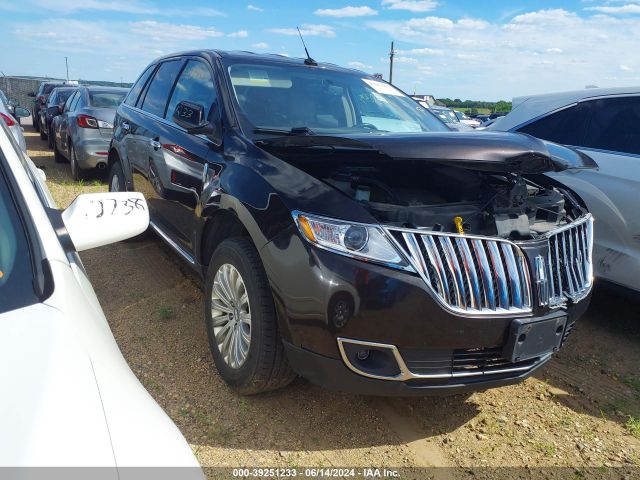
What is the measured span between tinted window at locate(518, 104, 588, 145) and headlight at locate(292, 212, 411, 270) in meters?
2.99

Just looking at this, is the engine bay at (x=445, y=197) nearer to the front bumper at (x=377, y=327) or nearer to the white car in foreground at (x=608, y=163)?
the front bumper at (x=377, y=327)

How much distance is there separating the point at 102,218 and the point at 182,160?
1.86 meters

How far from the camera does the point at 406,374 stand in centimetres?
228

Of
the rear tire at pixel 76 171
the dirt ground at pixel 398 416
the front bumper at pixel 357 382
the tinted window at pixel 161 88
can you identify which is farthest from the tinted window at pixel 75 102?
the front bumper at pixel 357 382

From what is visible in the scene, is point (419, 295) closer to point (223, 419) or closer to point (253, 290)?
point (253, 290)

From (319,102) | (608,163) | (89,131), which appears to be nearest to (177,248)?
(319,102)

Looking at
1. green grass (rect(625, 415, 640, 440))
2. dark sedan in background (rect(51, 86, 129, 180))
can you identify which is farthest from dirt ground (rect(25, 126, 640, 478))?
dark sedan in background (rect(51, 86, 129, 180))

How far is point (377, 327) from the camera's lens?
7.23 feet

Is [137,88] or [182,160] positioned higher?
[137,88]

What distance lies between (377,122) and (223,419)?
2.32 meters

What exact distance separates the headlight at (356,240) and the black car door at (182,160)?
3.66ft

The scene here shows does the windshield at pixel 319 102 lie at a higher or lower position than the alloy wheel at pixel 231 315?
higher

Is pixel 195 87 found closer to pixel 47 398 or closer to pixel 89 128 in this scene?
pixel 47 398

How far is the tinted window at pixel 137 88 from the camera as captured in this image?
513 centimetres
